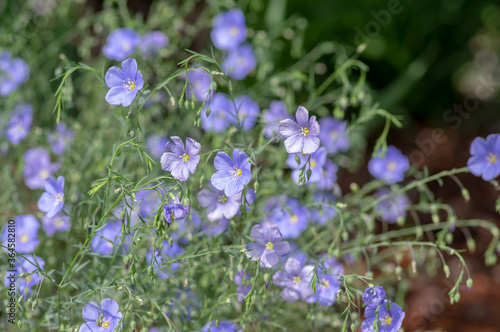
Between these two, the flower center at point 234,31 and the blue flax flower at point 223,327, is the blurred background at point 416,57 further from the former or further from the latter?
the blue flax flower at point 223,327

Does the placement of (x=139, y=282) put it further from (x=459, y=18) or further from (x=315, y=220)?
(x=459, y=18)

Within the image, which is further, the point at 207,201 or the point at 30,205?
the point at 30,205

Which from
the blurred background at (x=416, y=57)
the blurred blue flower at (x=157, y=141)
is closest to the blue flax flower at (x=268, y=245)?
the blurred blue flower at (x=157, y=141)

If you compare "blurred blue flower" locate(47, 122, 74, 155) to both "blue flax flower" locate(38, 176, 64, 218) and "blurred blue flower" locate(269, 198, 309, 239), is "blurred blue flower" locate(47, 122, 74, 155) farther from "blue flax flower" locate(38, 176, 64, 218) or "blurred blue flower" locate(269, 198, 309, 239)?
"blurred blue flower" locate(269, 198, 309, 239)

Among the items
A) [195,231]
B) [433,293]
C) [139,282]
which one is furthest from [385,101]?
[139,282]

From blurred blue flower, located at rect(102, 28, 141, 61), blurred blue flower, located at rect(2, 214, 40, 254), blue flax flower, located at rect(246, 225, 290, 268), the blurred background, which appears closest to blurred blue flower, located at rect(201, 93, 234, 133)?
blurred blue flower, located at rect(102, 28, 141, 61)

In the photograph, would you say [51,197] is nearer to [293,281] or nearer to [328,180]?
[293,281]
